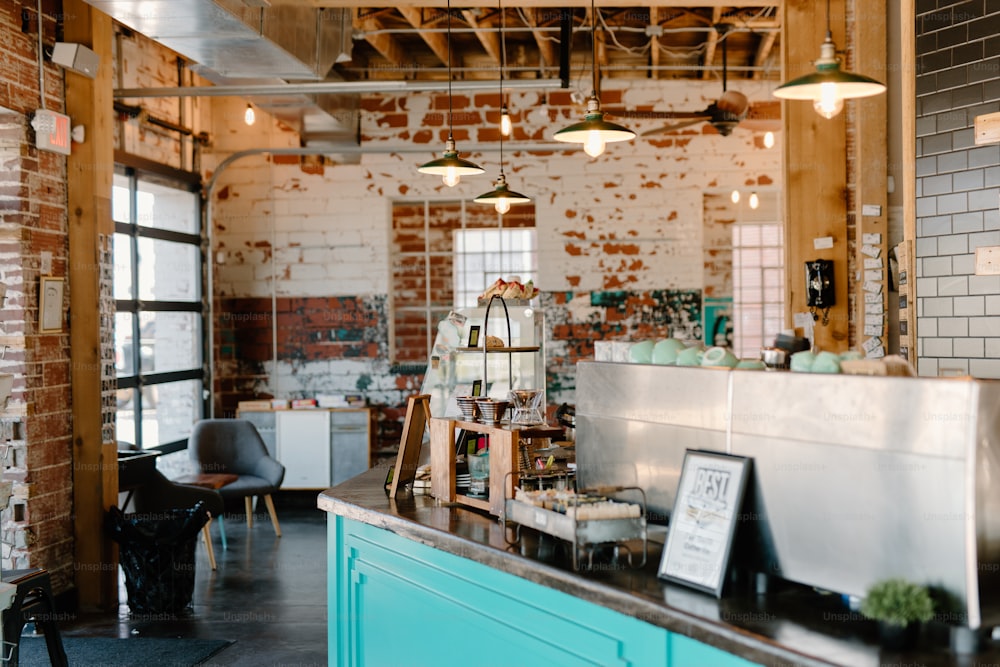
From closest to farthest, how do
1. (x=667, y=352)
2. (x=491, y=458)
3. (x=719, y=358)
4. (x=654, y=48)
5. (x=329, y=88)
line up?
(x=719, y=358) → (x=667, y=352) → (x=491, y=458) → (x=329, y=88) → (x=654, y=48)

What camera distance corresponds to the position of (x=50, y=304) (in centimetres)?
516

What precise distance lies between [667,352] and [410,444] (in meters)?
1.34

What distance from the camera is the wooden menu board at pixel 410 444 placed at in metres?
3.62

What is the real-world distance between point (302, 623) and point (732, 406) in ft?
11.4

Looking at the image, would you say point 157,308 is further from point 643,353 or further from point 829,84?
point 829,84

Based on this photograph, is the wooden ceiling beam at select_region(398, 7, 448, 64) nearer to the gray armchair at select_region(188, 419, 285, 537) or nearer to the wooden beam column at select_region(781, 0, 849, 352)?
the wooden beam column at select_region(781, 0, 849, 352)

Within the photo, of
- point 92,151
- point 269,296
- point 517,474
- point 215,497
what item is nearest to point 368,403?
point 269,296

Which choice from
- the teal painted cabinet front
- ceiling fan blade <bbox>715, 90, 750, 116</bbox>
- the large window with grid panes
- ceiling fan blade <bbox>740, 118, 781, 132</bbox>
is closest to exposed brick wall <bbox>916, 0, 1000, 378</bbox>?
the teal painted cabinet front

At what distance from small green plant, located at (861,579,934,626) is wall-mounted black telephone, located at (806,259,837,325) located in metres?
3.79

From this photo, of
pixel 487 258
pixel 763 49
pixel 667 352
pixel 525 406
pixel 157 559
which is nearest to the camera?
pixel 667 352

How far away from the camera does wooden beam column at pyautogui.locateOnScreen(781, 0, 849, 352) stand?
5.54 m

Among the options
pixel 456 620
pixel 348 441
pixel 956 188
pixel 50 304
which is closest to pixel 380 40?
pixel 348 441

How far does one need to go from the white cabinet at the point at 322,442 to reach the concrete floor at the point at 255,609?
3.72 feet

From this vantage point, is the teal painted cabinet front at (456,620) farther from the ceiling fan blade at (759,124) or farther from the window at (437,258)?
the window at (437,258)
